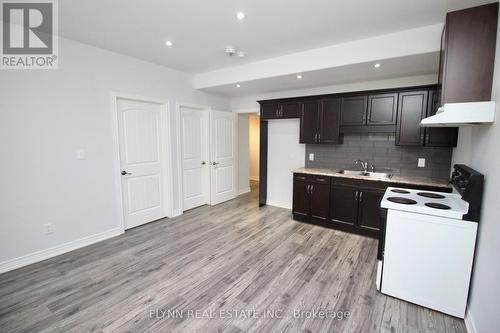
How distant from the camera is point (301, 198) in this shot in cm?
396

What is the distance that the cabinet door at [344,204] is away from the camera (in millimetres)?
3432

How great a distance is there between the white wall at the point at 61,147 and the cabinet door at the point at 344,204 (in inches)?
135

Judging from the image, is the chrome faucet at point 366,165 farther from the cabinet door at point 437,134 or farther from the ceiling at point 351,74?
the ceiling at point 351,74

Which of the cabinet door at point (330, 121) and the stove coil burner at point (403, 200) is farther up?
the cabinet door at point (330, 121)

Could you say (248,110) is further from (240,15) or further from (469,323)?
(469,323)

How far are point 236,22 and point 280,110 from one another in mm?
2106

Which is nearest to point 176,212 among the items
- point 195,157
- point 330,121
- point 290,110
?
point 195,157

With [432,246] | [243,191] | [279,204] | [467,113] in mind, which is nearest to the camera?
[467,113]

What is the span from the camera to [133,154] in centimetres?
363

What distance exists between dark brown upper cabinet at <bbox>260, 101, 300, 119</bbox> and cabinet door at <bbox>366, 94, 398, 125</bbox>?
1197 mm

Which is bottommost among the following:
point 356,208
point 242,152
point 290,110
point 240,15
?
point 356,208

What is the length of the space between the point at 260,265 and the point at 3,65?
3600 millimetres

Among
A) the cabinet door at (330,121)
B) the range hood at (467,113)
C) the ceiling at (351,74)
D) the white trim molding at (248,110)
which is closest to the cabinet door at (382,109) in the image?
the ceiling at (351,74)

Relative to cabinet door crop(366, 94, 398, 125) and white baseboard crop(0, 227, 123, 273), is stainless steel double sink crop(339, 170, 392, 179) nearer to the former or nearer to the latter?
cabinet door crop(366, 94, 398, 125)
